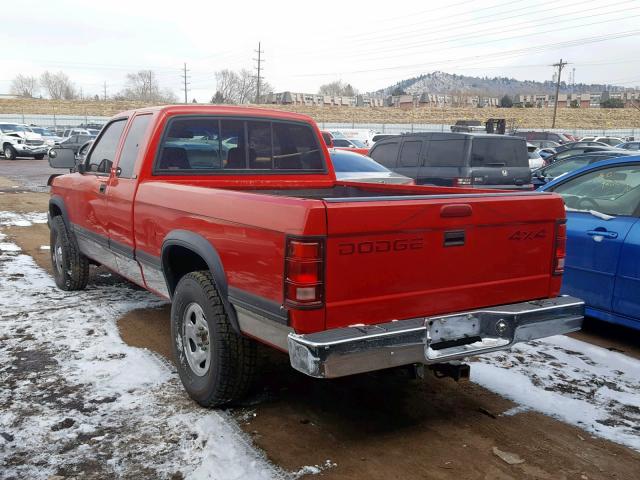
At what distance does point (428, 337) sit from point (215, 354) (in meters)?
1.29

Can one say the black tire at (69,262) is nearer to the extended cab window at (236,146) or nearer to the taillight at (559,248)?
the extended cab window at (236,146)

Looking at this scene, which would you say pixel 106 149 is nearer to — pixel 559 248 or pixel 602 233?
pixel 559 248

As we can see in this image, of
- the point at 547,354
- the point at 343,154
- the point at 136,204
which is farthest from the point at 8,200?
the point at 547,354

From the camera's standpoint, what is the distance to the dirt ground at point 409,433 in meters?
3.21

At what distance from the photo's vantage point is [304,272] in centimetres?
290

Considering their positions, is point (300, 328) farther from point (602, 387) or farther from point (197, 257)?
point (602, 387)

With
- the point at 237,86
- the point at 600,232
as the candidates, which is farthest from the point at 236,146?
the point at 237,86

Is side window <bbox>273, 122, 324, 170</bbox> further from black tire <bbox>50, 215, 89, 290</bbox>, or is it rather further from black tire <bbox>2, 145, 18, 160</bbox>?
black tire <bbox>2, 145, 18, 160</bbox>

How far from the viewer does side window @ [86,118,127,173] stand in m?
5.48

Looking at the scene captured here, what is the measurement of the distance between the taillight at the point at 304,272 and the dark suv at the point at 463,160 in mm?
8586

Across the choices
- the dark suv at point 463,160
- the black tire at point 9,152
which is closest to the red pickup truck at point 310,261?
the dark suv at point 463,160

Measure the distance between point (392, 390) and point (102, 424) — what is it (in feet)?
6.31

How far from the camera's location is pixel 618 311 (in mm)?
4934

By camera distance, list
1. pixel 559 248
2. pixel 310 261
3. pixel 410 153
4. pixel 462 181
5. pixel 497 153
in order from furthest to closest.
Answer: pixel 410 153
pixel 497 153
pixel 462 181
pixel 559 248
pixel 310 261
